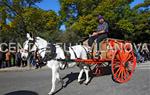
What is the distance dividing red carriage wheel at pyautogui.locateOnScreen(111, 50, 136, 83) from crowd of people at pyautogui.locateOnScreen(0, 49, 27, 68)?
12737 millimetres

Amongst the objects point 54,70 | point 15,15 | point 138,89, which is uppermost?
point 15,15

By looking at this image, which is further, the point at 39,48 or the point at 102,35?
the point at 102,35

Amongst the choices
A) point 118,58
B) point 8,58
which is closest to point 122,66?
point 118,58

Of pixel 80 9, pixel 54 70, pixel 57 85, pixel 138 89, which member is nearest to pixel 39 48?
pixel 54 70

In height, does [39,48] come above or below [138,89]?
above

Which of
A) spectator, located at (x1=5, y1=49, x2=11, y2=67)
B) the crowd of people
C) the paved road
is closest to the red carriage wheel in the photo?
the paved road

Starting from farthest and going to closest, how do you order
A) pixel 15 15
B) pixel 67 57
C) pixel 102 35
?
pixel 15 15, pixel 102 35, pixel 67 57

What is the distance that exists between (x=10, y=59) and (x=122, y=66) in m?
14.4

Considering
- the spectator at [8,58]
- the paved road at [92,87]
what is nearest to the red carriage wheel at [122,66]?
the paved road at [92,87]

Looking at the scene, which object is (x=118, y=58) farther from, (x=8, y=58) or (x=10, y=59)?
(x=10, y=59)

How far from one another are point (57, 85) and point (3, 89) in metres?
2.14

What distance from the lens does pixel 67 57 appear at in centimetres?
1302

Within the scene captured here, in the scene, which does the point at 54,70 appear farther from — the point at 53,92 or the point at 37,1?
the point at 37,1

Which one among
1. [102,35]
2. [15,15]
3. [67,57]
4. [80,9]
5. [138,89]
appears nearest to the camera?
[138,89]
